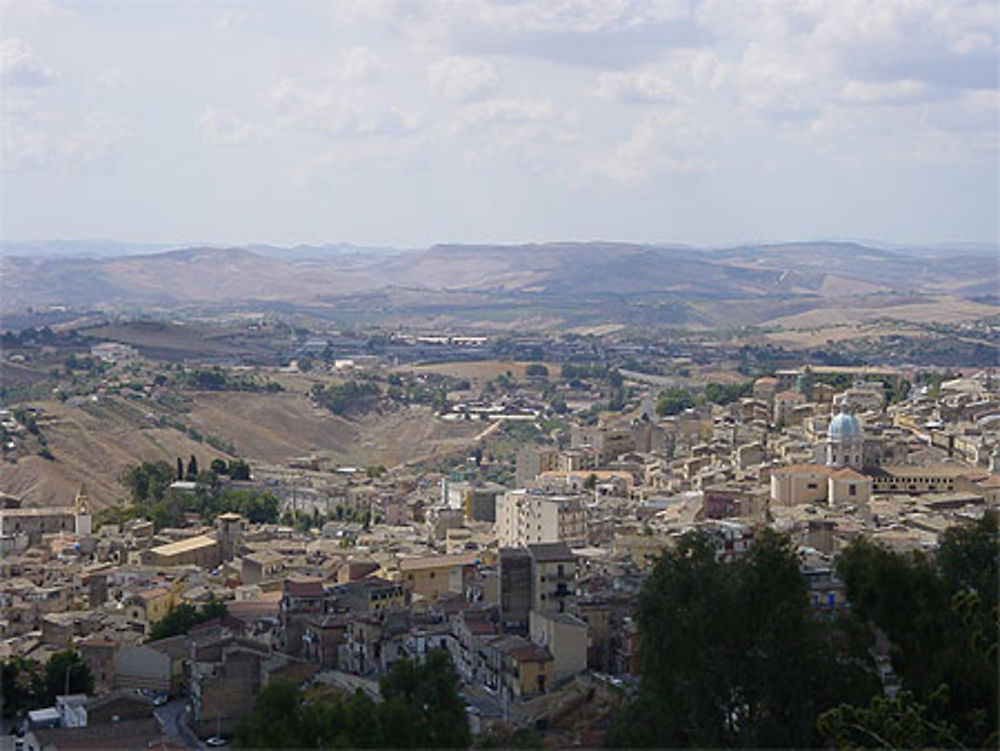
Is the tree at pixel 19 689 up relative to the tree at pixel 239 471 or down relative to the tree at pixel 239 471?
up

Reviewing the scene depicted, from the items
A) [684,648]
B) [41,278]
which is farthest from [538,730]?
[41,278]

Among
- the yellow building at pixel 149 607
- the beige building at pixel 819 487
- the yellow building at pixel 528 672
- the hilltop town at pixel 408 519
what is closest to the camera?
the yellow building at pixel 528 672

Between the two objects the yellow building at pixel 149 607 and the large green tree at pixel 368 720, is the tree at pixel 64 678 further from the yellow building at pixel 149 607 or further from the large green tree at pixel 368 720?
the large green tree at pixel 368 720

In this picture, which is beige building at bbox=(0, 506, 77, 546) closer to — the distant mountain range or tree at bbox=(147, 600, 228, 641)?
tree at bbox=(147, 600, 228, 641)

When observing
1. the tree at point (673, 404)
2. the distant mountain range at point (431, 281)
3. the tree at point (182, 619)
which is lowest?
the distant mountain range at point (431, 281)

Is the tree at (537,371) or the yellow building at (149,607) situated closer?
the yellow building at (149,607)

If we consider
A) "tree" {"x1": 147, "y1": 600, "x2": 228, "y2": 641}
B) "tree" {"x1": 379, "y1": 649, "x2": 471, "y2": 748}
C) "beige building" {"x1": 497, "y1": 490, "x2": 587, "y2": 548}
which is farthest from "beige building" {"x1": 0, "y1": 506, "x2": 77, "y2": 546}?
"tree" {"x1": 379, "y1": 649, "x2": 471, "y2": 748}

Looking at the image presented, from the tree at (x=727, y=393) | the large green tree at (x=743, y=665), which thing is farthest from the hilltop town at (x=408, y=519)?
the large green tree at (x=743, y=665)
